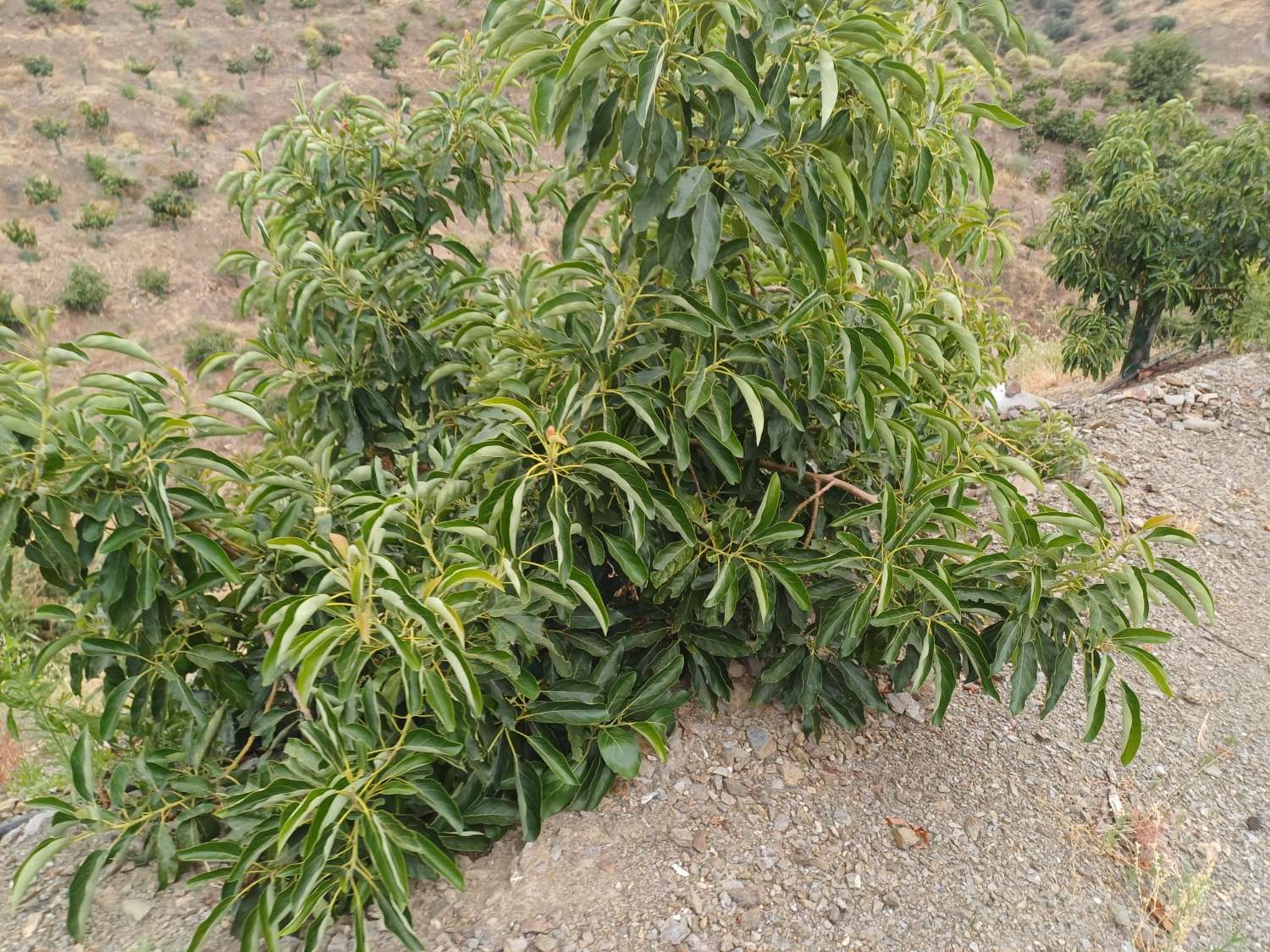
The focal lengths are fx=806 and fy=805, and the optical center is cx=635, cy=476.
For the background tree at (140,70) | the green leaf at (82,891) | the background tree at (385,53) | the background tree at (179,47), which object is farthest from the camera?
the background tree at (385,53)

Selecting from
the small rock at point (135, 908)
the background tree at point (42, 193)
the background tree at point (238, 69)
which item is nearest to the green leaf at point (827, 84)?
the small rock at point (135, 908)

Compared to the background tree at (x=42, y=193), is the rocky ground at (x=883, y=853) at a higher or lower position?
higher

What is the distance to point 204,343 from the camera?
15.4 meters

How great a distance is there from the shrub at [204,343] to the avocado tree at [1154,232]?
13.7m

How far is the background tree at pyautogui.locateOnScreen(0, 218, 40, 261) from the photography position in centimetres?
1689

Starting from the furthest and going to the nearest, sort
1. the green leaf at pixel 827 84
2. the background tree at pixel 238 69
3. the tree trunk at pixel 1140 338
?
the background tree at pixel 238 69 < the tree trunk at pixel 1140 338 < the green leaf at pixel 827 84

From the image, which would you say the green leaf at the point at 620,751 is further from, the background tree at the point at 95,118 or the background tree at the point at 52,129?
the background tree at the point at 95,118

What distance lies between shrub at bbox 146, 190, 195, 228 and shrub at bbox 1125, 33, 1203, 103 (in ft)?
89.7

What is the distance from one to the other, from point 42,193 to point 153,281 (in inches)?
166

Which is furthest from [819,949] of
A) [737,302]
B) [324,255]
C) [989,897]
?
[324,255]

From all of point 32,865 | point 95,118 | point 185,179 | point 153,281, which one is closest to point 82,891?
point 32,865

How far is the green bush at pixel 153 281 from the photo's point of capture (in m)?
17.0

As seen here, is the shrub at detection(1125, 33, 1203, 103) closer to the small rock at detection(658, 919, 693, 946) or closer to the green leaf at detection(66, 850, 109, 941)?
the small rock at detection(658, 919, 693, 946)

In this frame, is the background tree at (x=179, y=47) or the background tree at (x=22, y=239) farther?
the background tree at (x=179, y=47)
